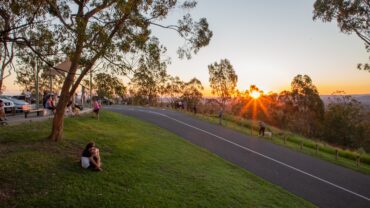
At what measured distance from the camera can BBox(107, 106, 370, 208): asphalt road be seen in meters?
16.5

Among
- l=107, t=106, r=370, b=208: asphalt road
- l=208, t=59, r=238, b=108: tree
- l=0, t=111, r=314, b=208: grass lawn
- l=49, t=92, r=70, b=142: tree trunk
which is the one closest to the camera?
l=0, t=111, r=314, b=208: grass lawn

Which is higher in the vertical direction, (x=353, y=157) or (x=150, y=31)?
(x=150, y=31)

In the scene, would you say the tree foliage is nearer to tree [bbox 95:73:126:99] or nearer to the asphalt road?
the asphalt road

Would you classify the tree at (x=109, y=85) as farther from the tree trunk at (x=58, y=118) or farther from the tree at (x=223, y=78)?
the tree at (x=223, y=78)

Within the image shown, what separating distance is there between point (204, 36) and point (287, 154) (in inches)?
507

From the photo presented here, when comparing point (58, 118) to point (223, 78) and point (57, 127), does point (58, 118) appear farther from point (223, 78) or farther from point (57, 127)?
point (223, 78)

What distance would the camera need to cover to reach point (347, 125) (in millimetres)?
64750

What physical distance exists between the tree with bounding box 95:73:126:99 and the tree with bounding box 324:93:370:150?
57.3 meters

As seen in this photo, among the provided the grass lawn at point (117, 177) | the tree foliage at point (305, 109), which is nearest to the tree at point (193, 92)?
the tree foliage at point (305, 109)

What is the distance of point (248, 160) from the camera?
2173 centimetres

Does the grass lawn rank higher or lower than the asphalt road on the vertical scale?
higher

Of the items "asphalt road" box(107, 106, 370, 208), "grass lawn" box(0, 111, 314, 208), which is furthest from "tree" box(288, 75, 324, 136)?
"grass lawn" box(0, 111, 314, 208)

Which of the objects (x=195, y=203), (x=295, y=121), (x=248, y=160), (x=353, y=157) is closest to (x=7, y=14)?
(x=195, y=203)

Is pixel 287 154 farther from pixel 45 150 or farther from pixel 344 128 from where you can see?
pixel 344 128
